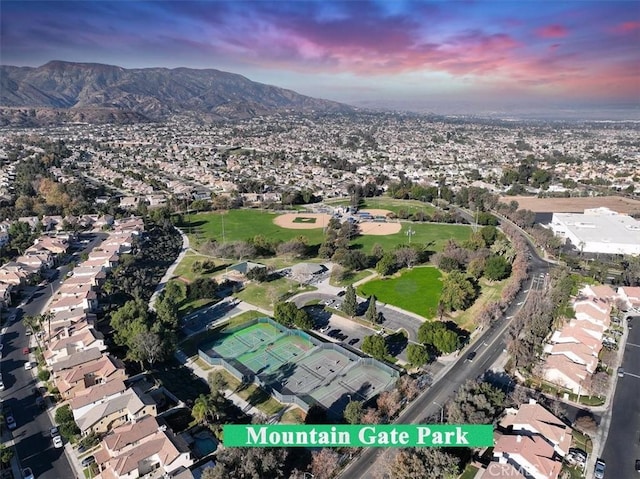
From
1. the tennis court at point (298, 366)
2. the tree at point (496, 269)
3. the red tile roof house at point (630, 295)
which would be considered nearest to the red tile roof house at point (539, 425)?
the tennis court at point (298, 366)

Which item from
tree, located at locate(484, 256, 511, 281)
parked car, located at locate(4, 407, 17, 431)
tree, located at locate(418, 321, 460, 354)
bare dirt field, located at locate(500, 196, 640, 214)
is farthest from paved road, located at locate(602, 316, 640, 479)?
bare dirt field, located at locate(500, 196, 640, 214)

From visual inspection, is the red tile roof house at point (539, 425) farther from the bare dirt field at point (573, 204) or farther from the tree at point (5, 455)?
the bare dirt field at point (573, 204)

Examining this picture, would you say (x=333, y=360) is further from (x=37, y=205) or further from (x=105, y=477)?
(x=37, y=205)

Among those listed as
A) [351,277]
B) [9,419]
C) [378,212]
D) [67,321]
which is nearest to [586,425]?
[351,277]

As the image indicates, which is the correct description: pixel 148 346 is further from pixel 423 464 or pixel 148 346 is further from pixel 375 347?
pixel 423 464

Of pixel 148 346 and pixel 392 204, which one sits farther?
pixel 392 204
